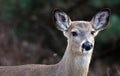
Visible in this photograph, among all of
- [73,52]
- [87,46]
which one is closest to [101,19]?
[73,52]

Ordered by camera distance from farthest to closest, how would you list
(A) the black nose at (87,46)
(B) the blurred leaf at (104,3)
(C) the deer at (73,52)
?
(B) the blurred leaf at (104,3) < (C) the deer at (73,52) < (A) the black nose at (87,46)

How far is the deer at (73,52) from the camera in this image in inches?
450

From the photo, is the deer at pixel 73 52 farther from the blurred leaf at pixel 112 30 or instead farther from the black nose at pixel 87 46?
the blurred leaf at pixel 112 30

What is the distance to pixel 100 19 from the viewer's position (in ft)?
40.2

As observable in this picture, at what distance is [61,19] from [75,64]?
96cm

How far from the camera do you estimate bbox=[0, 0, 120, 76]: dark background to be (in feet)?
58.2

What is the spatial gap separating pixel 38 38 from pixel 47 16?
89 cm

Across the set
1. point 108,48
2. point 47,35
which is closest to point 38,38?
point 47,35

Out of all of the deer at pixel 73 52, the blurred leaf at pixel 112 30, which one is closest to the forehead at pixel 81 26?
the deer at pixel 73 52

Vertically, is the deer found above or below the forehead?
below

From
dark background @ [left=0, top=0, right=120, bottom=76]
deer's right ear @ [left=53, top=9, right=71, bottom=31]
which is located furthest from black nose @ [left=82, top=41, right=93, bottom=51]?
dark background @ [left=0, top=0, right=120, bottom=76]

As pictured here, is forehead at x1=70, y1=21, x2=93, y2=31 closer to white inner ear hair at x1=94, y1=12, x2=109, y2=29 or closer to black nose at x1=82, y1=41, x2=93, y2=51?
white inner ear hair at x1=94, y1=12, x2=109, y2=29

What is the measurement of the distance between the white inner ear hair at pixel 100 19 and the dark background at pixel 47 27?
472 centimetres

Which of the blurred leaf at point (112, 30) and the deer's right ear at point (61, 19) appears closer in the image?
the deer's right ear at point (61, 19)
